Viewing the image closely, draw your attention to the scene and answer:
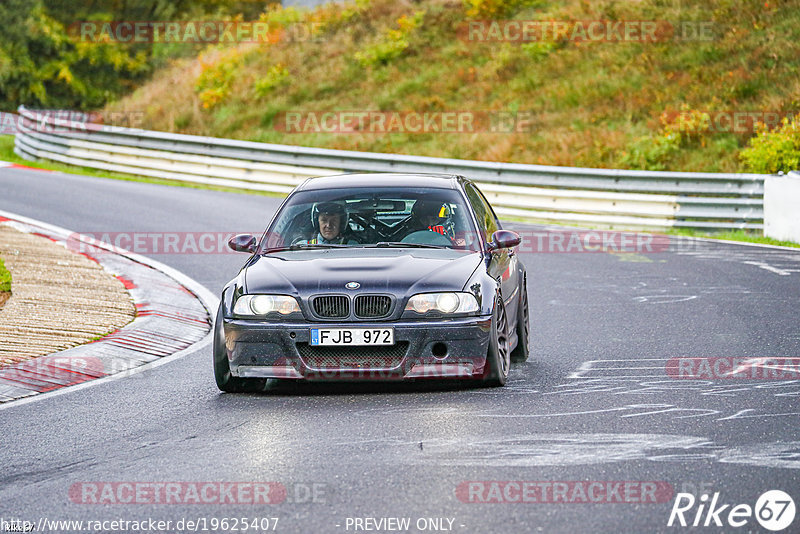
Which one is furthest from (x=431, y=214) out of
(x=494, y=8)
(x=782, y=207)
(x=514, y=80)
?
(x=494, y=8)

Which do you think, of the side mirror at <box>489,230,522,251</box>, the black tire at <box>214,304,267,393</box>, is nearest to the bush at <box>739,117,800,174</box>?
the side mirror at <box>489,230,522,251</box>

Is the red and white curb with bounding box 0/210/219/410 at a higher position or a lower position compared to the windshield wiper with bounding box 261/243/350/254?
lower

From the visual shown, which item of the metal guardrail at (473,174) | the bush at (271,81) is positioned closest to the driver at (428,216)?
the metal guardrail at (473,174)

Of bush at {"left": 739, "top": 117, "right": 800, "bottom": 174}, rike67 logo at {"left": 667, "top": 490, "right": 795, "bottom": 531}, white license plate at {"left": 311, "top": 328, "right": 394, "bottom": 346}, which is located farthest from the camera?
bush at {"left": 739, "top": 117, "right": 800, "bottom": 174}

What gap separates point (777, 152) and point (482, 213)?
15595mm

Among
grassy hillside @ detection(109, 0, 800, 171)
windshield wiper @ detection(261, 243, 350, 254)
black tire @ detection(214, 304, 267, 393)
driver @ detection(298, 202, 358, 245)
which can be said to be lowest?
black tire @ detection(214, 304, 267, 393)

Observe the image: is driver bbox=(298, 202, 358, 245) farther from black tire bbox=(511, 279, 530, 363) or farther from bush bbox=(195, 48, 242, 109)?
bush bbox=(195, 48, 242, 109)

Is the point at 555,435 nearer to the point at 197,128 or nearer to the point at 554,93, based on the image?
the point at 554,93

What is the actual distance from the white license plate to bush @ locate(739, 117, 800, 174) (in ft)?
57.0

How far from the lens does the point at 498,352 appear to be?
8.15 meters

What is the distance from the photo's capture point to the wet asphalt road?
539 cm

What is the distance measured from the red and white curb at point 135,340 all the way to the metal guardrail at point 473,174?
9.20 metres

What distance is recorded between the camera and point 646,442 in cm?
652

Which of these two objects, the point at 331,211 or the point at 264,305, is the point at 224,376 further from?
the point at 331,211
